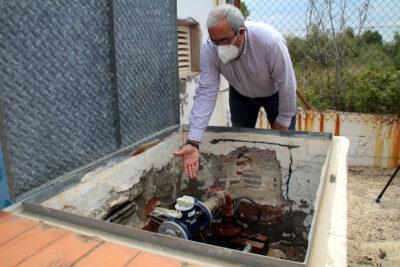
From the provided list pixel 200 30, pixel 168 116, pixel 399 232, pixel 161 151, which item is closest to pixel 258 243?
pixel 161 151

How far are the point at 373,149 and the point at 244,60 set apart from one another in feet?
11.4

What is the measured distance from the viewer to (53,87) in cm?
173

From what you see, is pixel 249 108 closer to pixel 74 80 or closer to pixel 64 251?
pixel 74 80

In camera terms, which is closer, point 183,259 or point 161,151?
point 183,259

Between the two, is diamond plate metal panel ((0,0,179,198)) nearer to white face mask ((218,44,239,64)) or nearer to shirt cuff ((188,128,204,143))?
shirt cuff ((188,128,204,143))

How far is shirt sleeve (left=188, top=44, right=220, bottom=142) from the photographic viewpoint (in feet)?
8.09

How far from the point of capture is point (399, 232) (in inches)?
146

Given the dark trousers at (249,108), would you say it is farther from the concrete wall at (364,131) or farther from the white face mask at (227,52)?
the concrete wall at (364,131)

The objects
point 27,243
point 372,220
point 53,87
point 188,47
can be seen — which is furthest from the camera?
point 188,47

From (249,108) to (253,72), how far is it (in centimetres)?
60

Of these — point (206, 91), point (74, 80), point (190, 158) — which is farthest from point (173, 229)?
point (206, 91)

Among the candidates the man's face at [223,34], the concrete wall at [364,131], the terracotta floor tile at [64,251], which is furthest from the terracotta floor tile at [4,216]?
the concrete wall at [364,131]

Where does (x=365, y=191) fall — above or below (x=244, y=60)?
below

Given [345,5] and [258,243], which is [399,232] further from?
[345,5]
